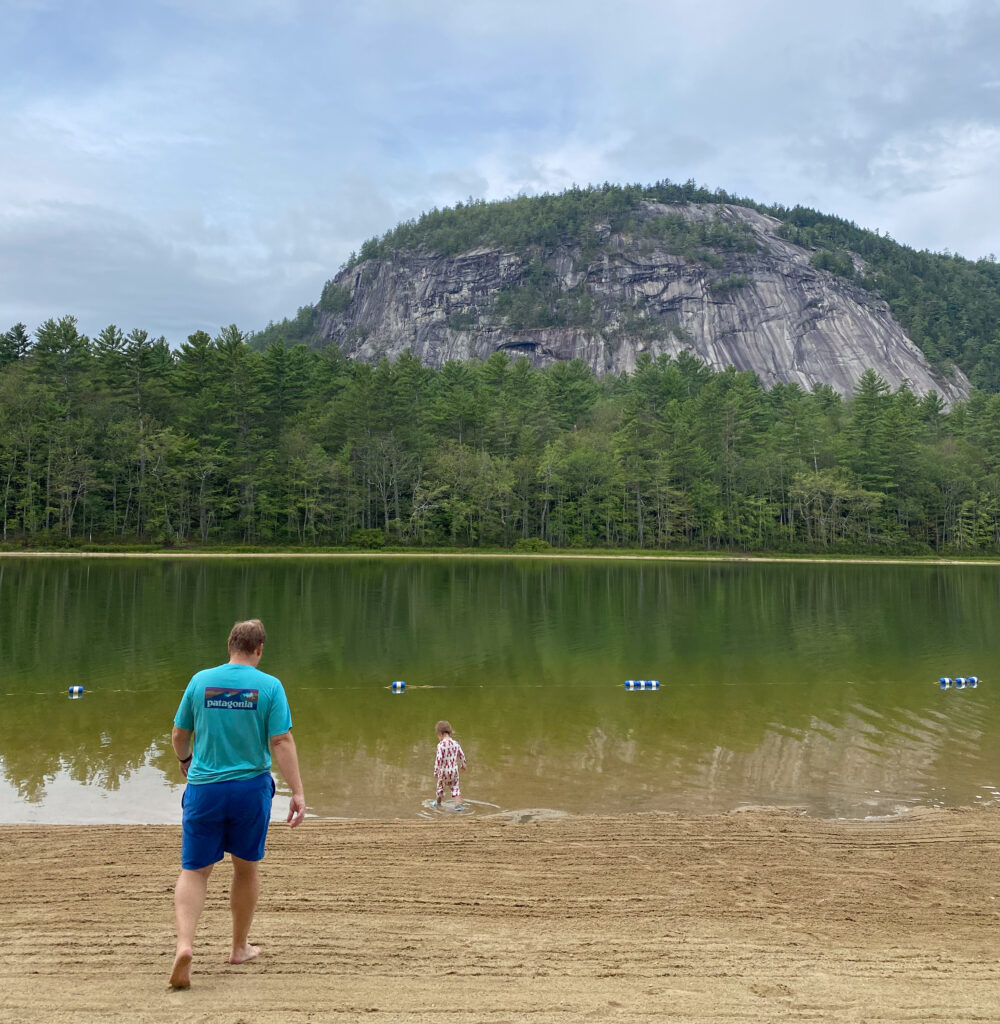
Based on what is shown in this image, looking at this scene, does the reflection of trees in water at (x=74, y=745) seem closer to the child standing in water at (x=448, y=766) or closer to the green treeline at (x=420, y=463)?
the child standing in water at (x=448, y=766)

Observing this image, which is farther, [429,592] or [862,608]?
[429,592]

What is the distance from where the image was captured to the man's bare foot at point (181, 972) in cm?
464

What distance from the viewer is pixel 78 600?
32.1 metres

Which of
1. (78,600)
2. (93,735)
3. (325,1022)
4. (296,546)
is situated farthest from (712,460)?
(325,1022)

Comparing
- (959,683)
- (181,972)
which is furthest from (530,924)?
(959,683)

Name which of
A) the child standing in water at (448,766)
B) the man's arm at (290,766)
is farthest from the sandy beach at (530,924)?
the child standing in water at (448,766)

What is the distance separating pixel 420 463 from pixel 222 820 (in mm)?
77919

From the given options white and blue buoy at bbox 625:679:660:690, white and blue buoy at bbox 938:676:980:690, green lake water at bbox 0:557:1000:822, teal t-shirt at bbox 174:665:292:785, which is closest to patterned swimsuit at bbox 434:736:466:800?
green lake water at bbox 0:557:1000:822

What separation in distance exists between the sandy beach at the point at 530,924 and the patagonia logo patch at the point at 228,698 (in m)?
1.57

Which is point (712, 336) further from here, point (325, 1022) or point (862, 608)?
point (325, 1022)

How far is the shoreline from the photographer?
65188 millimetres

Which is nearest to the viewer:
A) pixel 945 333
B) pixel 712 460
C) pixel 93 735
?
pixel 93 735

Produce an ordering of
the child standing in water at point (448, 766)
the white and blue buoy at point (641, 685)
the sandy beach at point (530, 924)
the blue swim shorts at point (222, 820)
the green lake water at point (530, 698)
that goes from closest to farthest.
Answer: the sandy beach at point (530, 924) → the blue swim shorts at point (222, 820) → the child standing in water at point (448, 766) → the green lake water at point (530, 698) → the white and blue buoy at point (641, 685)

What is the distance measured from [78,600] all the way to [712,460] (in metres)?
70.5
